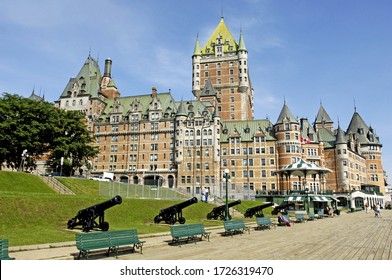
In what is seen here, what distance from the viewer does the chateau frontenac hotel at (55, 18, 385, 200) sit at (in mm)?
74750

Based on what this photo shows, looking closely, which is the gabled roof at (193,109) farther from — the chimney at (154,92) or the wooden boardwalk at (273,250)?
the wooden boardwalk at (273,250)

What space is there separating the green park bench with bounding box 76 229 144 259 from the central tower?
76.1 m

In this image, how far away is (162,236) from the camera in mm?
19672

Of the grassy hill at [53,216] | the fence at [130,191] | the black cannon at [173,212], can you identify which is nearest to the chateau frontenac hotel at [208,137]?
the fence at [130,191]

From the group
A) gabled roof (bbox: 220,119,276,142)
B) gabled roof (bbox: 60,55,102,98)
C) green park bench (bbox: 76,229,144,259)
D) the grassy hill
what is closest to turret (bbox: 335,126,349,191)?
gabled roof (bbox: 220,119,276,142)

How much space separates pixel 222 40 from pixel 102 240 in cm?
9409

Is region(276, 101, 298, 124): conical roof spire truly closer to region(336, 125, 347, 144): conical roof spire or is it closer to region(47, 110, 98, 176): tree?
region(336, 125, 347, 144): conical roof spire

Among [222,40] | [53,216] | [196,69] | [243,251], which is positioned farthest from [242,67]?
[243,251]

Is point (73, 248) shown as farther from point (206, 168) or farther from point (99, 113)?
point (99, 113)

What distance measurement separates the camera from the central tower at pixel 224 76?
9225 centimetres

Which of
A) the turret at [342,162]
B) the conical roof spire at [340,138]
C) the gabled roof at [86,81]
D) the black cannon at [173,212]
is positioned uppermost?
the gabled roof at [86,81]

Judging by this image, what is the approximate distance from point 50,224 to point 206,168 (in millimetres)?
52948

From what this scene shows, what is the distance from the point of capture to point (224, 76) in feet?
311
